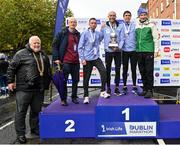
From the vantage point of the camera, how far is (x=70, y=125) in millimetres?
6988

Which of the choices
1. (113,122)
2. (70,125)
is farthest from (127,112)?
(70,125)

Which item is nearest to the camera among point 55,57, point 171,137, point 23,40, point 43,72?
point 171,137

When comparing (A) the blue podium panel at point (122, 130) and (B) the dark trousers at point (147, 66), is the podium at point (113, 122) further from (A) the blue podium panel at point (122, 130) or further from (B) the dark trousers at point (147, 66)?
(B) the dark trousers at point (147, 66)

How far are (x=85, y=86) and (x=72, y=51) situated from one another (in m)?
0.81

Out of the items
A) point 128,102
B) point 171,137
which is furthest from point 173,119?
point 128,102

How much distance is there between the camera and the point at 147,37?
7930 mm

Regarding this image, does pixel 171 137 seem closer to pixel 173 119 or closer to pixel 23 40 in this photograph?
pixel 173 119

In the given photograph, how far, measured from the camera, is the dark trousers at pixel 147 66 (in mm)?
8086

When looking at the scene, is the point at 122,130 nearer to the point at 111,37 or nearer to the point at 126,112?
the point at 126,112

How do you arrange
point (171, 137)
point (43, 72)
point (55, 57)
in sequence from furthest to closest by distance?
point (55, 57)
point (43, 72)
point (171, 137)

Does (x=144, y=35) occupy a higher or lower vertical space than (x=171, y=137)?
higher

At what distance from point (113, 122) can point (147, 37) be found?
2.09 metres

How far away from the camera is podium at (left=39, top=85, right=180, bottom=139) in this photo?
22.4 ft

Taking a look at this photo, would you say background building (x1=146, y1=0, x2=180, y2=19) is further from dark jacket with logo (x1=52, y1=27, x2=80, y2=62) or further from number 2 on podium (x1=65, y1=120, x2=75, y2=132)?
number 2 on podium (x1=65, y1=120, x2=75, y2=132)
